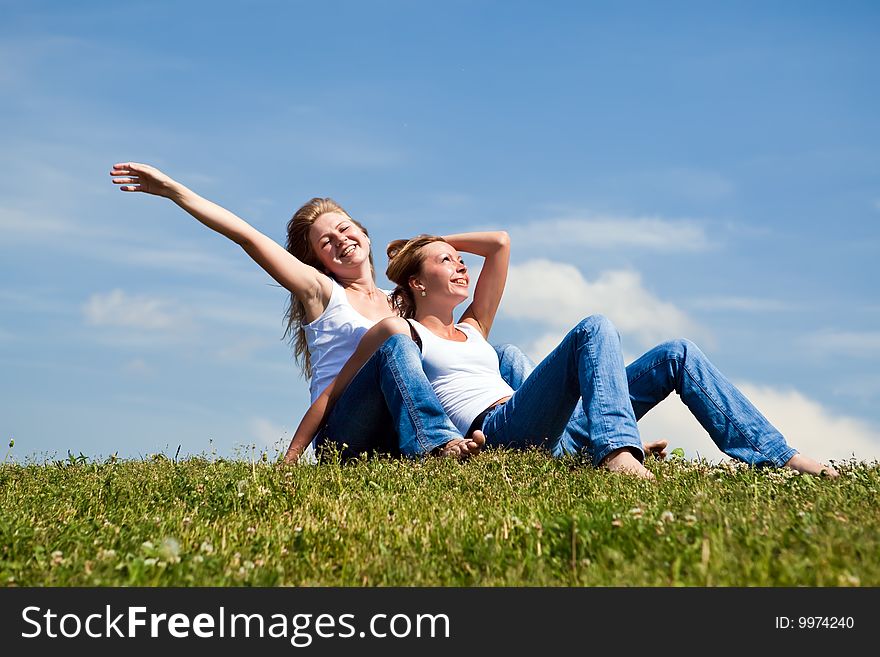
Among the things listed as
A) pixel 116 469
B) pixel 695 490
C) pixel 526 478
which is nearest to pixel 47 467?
pixel 116 469

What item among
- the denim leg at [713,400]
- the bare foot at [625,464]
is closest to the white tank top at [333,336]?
the denim leg at [713,400]

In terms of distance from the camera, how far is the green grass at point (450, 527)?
12.8ft

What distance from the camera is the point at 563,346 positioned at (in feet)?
25.0

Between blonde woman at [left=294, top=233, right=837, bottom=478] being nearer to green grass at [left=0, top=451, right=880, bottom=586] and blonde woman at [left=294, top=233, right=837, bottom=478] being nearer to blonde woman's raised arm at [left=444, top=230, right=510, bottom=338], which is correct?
blonde woman's raised arm at [left=444, top=230, right=510, bottom=338]

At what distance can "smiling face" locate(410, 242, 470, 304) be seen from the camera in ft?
30.0

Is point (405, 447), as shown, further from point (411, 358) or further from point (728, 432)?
point (728, 432)

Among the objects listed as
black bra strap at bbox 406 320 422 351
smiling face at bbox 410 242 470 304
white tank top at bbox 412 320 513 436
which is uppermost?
smiling face at bbox 410 242 470 304

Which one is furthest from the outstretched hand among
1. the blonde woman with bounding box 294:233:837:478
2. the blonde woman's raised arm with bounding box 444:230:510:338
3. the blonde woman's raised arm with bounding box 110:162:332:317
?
the blonde woman's raised arm with bounding box 444:230:510:338

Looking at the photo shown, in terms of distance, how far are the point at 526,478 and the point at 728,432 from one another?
2125 millimetres

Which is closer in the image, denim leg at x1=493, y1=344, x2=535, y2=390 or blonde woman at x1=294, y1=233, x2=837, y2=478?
blonde woman at x1=294, y1=233, x2=837, y2=478

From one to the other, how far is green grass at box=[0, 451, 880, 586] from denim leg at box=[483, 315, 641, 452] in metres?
0.41

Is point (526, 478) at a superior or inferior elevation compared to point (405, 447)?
inferior

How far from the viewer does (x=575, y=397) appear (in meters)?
7.80

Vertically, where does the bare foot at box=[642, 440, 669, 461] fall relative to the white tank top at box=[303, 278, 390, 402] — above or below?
below
